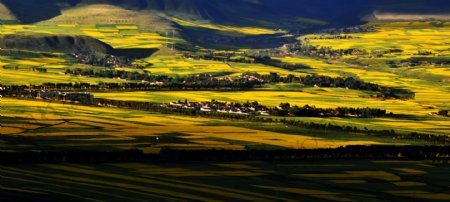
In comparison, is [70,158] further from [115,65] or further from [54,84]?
[115,65]

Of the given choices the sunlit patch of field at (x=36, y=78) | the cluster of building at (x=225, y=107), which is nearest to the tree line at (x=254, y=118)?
the cluster of building at (x=225, y=107)

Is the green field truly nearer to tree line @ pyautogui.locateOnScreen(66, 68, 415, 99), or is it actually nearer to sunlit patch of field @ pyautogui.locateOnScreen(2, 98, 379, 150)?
sunlit patch of field @ pyautogui.locateOnScreen(2, 98, 379, 150)

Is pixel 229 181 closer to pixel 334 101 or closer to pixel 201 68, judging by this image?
pixel 334 101

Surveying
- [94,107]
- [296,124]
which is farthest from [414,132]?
[94,107]

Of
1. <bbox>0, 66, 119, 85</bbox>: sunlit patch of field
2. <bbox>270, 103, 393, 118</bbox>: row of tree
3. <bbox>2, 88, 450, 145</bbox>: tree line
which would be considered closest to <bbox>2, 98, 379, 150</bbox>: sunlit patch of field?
<bbox>2, 88, 450, 145</bbox>: tree line

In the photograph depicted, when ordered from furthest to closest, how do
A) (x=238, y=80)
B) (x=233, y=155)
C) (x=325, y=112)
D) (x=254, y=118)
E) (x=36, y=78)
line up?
(x=238, y=80)
(x=36, y=78)
(x=325, y=112)
(x=254, y=118)
(x=233, y=155)

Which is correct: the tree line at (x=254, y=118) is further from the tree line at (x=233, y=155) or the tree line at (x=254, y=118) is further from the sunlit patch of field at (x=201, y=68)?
the sunlit patch of field at (x=201, y=68)

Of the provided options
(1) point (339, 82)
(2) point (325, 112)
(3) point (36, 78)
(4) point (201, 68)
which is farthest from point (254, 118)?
(4) point (201, 68)
